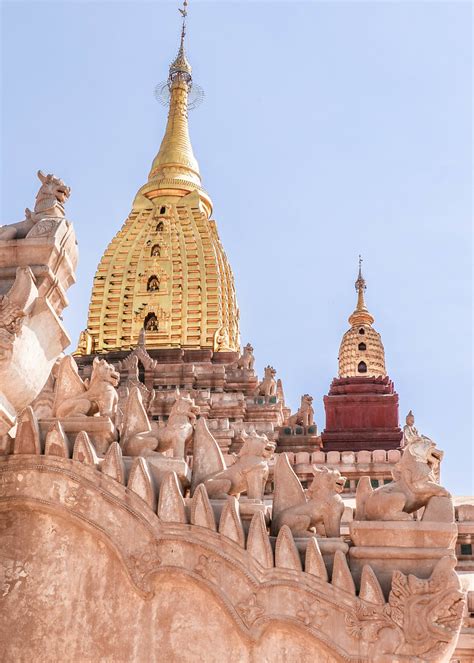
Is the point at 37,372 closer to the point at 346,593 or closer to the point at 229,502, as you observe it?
the point at 229,502

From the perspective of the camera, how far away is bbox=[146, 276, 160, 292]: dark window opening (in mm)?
49688

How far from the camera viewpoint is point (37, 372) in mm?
11203

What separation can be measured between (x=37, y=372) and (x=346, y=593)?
14.3ft

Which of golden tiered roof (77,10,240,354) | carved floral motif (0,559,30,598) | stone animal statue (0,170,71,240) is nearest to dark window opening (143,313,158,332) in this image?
golden tiered roof (77,10,240,354)

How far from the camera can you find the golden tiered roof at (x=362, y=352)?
56.8m

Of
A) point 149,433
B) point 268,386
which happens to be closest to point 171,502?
point 149,433

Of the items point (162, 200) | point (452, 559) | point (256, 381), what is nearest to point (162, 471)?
point (452, 559)

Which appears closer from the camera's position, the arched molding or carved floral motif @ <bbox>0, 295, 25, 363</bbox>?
the arched molding

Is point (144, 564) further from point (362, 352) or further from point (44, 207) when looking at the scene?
point (362, 352)

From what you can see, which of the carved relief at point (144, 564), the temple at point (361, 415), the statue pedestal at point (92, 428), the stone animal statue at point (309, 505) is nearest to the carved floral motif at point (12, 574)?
the carved relief at point (144, 564)

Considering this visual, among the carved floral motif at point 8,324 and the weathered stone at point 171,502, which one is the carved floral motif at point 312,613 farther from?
the carved floral motif at point 8,324

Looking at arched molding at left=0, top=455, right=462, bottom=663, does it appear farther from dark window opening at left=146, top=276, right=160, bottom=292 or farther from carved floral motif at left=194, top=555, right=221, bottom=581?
dark window opening at left=146, top=276, right=160, bottom=292

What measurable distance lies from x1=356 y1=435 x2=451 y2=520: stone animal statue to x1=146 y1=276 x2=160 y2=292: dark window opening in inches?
1570

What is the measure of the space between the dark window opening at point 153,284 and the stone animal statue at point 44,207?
3710 cm
